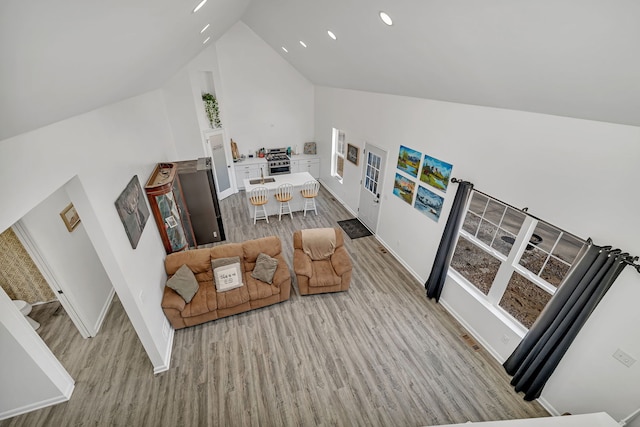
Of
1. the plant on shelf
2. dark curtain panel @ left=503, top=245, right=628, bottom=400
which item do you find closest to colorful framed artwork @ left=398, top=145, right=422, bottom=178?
dark curtain panel @ left=503, top=245, right=628, bottom=400

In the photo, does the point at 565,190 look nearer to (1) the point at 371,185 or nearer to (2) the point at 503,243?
(1) the point at 371,185

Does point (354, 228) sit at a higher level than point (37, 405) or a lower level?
higher

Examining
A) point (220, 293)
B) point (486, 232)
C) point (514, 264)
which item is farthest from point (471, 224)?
point (220, 293)

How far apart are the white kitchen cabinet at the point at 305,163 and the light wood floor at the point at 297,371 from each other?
199 inches

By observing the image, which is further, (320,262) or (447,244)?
(320,262)

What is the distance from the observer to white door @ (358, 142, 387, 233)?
5580mm

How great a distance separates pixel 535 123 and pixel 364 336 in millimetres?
3430

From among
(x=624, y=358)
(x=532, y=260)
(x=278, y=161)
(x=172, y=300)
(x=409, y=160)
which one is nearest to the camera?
(x=624, y=358)

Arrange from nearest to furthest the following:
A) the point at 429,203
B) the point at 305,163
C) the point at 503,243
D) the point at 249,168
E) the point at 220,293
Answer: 1. the point at 220,293
2. the point at 429,203
3. the point at 503,243
4. the point at 249,168
5. the point at 305,163

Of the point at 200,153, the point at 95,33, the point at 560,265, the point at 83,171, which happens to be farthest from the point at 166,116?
the point at 560,265

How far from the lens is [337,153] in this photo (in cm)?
764

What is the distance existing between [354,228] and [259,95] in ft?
16.1

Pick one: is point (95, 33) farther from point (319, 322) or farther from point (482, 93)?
point (319, 322)

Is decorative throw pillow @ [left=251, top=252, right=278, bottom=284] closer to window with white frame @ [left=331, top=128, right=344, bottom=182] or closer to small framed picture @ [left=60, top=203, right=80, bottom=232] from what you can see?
small framed picture @ [left=60, top=203, right=80, bottom=232]
